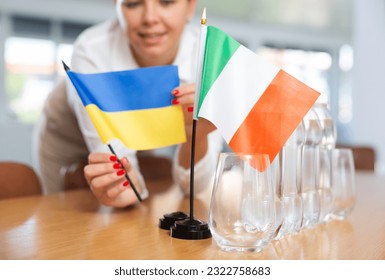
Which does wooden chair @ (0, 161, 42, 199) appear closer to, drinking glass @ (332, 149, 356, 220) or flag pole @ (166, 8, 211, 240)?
flag pole @ (166, 8, 211, 240)

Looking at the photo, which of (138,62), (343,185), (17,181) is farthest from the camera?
(138,62)

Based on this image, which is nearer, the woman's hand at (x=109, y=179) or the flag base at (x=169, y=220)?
the flag base at (x=169, y=220)

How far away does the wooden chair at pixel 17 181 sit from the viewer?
4.62 feet

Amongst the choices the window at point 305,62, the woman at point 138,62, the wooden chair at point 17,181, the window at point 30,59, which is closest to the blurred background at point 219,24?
the window at point 30,59

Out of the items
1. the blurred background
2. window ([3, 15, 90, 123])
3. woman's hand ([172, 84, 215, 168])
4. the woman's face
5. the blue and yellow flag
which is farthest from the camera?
window ([3, 15, 90, 123])

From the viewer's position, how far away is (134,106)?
0.97 metres

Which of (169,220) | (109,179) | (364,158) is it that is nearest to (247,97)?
(169,220)

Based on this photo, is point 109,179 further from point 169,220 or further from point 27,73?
point 27,73

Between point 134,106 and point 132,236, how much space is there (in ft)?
0.80

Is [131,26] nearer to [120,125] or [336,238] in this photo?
[120,125]

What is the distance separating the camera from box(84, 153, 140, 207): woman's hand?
1050 millimetres

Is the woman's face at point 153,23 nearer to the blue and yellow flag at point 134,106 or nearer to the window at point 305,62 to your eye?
the blue and yellow flag at point 134,106

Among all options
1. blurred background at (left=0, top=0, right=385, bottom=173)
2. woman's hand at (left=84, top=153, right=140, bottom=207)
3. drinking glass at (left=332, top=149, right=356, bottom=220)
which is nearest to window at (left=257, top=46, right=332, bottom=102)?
blurred background at (left=0, top=0, right=385, bottom=173)

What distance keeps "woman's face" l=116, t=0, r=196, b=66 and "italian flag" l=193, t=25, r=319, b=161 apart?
0.54 m
